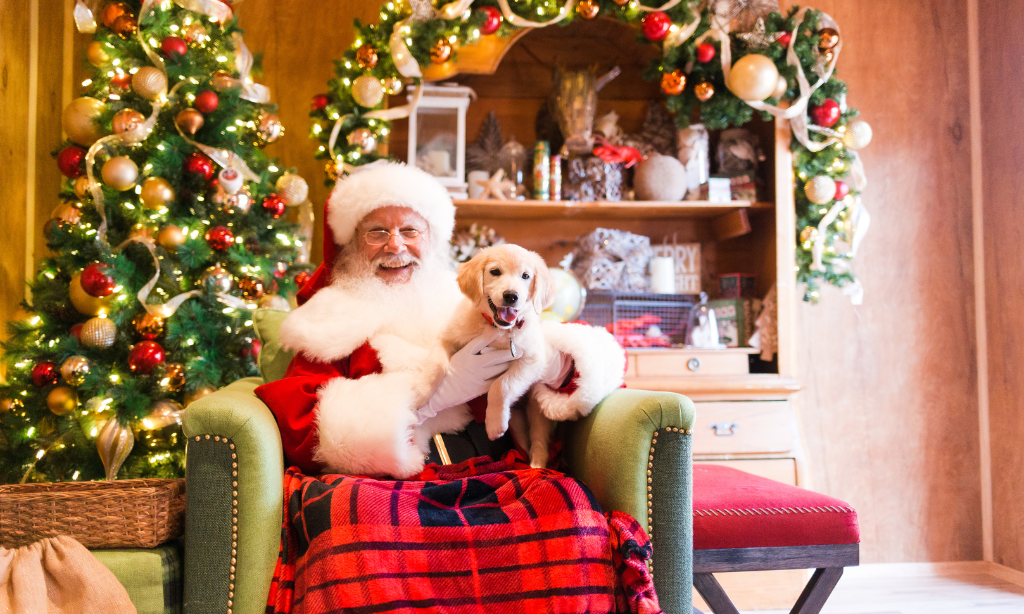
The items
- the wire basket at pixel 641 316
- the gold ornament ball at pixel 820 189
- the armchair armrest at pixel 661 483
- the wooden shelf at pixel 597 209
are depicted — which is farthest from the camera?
the wire basket at pixel 641 316

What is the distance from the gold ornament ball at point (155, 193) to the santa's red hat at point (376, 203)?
790 millimetres

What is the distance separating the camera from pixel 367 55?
2.95m

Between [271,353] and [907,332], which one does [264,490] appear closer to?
[271,353]

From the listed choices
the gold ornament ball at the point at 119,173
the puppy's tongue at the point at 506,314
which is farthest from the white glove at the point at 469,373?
the gold ornament ball at the point at 119,173

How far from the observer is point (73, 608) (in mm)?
1609

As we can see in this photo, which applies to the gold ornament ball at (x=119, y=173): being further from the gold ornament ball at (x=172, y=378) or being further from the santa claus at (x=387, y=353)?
the santa claus at (x=387, y=353)

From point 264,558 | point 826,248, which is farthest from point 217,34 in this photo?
point 826,248

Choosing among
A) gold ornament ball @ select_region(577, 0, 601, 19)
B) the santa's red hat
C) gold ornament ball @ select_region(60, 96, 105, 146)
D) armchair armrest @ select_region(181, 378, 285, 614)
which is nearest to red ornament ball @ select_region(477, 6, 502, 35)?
gold ornament ball @ select_region(577, 0, 601, 19)

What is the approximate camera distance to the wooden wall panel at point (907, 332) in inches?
139

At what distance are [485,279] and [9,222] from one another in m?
2.54

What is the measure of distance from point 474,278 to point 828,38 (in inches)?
86.6

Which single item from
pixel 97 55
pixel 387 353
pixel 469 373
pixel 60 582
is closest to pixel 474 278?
pixel 469 373

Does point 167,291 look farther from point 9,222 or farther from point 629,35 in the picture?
point 629,35

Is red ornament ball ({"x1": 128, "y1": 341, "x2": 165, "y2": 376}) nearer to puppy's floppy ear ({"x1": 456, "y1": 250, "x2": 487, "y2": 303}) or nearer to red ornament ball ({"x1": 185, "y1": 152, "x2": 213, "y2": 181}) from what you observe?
red ornament ball ({"x1": 185, "y1": 152, "x2": 213, "y2": 181})
